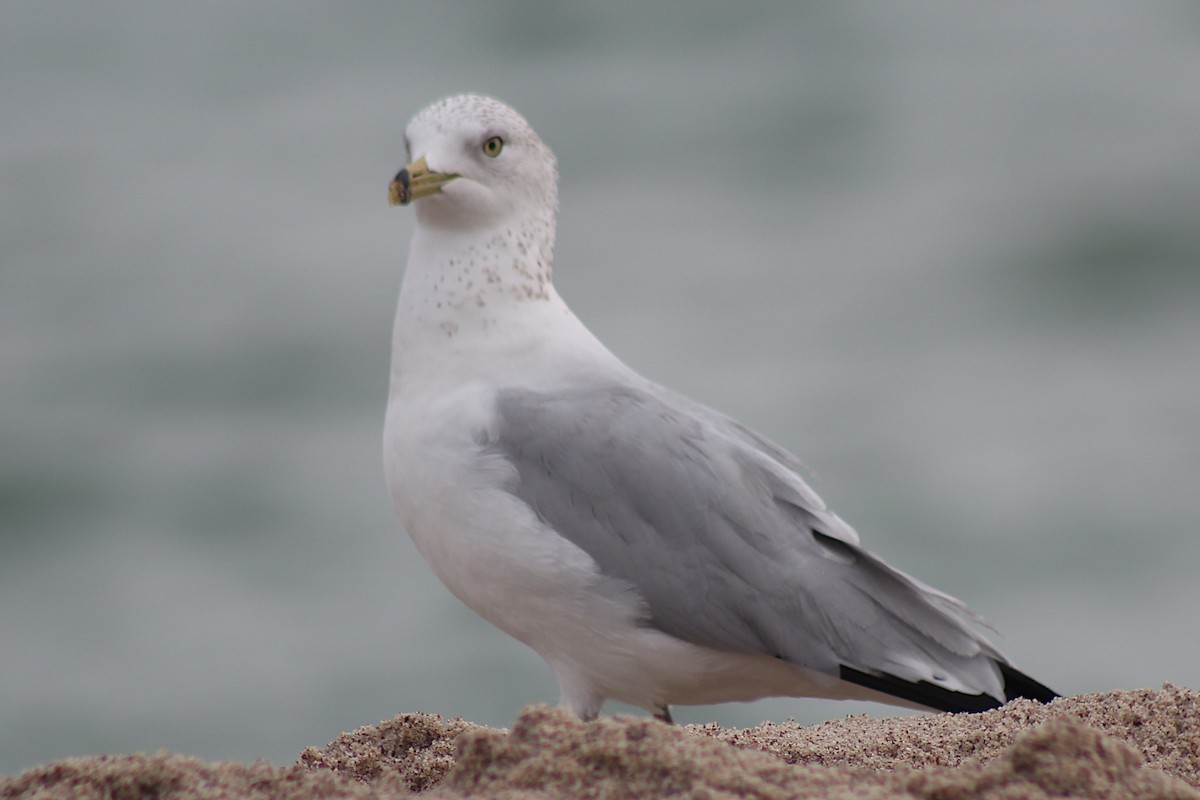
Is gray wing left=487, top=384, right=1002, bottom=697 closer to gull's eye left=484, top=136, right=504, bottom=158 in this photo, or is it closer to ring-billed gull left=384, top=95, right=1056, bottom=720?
ring-billed gull left=384, top=95, right=1056, bottom=720

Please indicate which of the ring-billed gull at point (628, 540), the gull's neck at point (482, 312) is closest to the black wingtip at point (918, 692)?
the ring-billed gull at point (628, 540)

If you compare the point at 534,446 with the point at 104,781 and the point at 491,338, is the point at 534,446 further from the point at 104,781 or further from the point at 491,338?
the point at 104,781

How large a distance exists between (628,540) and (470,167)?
3.86 feet

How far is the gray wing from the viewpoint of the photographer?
3.86 metres

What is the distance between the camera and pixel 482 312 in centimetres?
422

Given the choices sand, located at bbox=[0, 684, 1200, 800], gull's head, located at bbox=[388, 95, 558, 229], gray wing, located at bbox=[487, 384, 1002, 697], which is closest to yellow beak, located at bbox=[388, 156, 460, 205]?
gull's head, located at bbox=[388, 95, 558, 229]

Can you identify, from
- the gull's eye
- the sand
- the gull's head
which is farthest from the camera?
the gull's eye

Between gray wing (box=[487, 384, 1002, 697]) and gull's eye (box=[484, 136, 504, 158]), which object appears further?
gull's eye (box=[484, 136, 504, 158])

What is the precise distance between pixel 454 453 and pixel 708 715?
6.33m

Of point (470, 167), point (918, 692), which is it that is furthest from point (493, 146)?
point (918, 692)

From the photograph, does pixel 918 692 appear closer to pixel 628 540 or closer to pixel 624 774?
pixel 628 540

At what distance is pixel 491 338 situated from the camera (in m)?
4.18

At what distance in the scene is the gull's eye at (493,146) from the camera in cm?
433

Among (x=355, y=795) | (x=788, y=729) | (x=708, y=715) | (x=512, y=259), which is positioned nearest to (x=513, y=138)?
(x=512, y=259)
